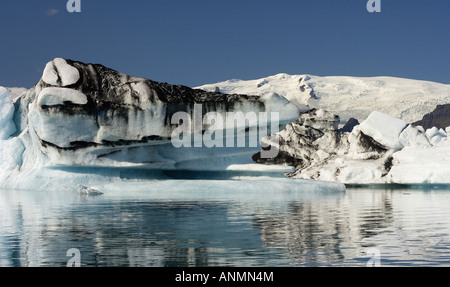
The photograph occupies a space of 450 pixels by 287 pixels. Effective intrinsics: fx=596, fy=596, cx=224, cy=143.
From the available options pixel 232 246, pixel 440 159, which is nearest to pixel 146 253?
pixel 232 246

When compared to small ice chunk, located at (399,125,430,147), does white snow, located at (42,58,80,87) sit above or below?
above

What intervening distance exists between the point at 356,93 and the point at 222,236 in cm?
10005

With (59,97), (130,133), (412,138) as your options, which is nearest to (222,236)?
(130,133)

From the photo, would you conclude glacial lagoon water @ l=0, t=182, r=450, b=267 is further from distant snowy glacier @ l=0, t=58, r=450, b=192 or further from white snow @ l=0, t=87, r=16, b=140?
white snow @ l=0, t=87, r=16, b=140

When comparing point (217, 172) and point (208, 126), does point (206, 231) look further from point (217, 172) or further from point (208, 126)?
point (217, 172)

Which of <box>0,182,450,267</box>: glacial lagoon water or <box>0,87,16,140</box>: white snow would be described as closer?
<box>0,182,450,267</box>: glacial lagoon water

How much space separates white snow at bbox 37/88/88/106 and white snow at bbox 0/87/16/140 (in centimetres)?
482

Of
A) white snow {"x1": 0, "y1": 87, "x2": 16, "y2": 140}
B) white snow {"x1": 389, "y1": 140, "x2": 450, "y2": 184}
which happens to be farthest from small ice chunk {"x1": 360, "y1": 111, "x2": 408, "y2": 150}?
white snow {"x1": 0, "y1": 87, "x2": 16, "y2": 140}

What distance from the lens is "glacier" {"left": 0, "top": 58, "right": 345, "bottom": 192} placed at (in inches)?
731

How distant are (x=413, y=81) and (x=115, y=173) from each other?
98.8 meters

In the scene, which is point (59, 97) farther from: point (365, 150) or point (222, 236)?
point (365, 150)

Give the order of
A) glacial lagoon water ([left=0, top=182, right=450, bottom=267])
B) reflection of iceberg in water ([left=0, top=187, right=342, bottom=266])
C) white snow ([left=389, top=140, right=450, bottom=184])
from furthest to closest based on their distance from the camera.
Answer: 1. white snow ([left=389, top=140, right=450, bottom=184])
2. reflection of iceberg in water ([left=0, top=187, right=342, bottom=266])
3. glacial lagoon water ([left=0, top=182, right=450, bottom=267])

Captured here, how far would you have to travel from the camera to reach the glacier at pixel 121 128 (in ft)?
61.0

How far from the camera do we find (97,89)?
19078 mm
